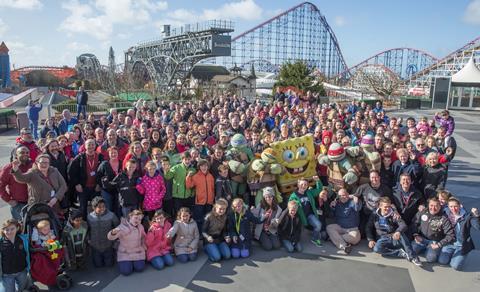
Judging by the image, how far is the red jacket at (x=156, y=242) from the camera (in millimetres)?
4906

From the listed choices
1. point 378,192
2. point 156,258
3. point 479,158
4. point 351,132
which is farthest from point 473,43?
point 156,258

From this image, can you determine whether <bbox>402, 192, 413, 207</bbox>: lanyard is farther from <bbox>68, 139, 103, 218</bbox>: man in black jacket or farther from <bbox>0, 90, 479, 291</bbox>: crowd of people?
<bbox>68, 139, 103, 218</bbox>: man in black jacket

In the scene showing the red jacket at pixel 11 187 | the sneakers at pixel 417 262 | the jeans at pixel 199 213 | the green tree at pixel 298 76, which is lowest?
the sneakers at pixel 417 262

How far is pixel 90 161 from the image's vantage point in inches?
222

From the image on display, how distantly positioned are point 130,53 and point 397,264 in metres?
65.1

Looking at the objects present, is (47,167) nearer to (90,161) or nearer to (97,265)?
(90,161)

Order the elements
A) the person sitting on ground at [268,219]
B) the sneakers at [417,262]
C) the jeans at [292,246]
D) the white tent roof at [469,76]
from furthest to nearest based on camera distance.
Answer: the white tent roof at [469,76], the person sitting on ground at [268,219], the jeans at [292,246], the sneakers at [417,262]

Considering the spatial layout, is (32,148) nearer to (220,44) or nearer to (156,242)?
(156,242)

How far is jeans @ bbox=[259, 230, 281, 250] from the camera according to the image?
5.43 metres

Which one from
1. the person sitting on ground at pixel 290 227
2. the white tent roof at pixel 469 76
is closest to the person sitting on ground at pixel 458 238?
the person sitting on ground at pixel 290 227

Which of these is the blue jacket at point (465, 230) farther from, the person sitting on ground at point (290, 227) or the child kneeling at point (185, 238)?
the child kneeling at point (185, 238)

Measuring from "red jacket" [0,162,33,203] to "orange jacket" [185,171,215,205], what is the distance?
2.28 m

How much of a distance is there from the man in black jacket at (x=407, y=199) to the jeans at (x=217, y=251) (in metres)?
2.78

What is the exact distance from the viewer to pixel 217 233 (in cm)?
533
